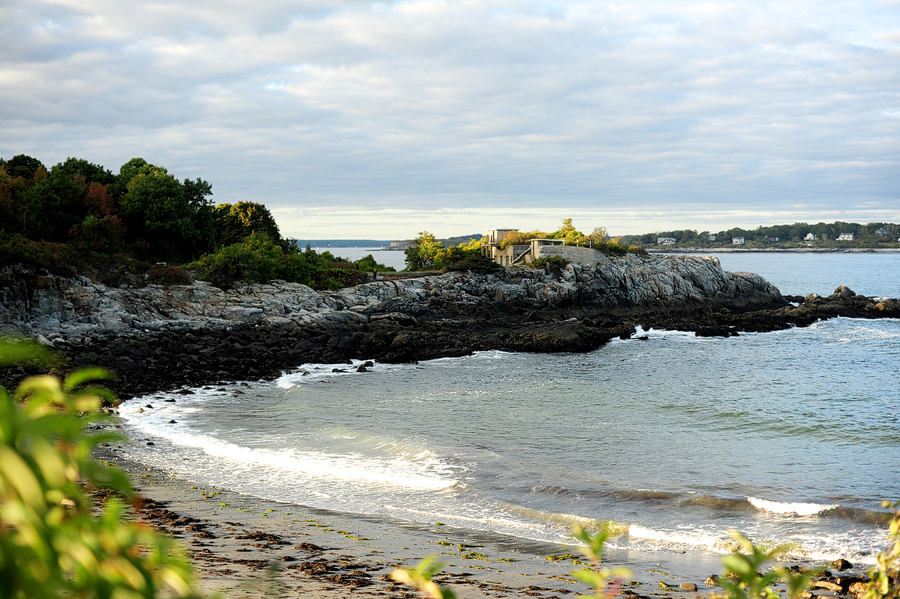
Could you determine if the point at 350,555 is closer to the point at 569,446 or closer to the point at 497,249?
the point at 569,446

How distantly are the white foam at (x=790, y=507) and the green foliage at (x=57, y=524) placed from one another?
13.7m

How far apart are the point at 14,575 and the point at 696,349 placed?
37.8m

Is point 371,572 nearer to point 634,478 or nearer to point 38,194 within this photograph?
point 634,478

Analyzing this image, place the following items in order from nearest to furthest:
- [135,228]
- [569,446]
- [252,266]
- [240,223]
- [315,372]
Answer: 1. [569,446]
2. [315,372]
3. [252,266]
4. [135,228]
5. [240,223]

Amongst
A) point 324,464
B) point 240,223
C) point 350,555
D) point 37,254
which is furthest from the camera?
point 240,223

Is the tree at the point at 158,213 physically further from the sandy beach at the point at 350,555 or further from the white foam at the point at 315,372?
the sandy beach at the point at 350,555

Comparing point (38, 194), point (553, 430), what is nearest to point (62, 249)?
point (38, 194)

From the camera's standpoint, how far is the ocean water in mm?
11961

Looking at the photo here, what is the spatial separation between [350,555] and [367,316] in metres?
28.2

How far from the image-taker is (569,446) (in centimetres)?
1705

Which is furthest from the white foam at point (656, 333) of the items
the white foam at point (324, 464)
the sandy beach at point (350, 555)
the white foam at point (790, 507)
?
the sandy beach at point (350, 555)

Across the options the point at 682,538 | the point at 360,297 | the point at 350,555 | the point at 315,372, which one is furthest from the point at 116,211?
the point at 682,538

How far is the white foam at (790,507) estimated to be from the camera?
40.2ft

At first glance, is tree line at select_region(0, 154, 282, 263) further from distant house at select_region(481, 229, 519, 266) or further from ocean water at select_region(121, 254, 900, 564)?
distant house at select_region(481, 229, 519, 266)
